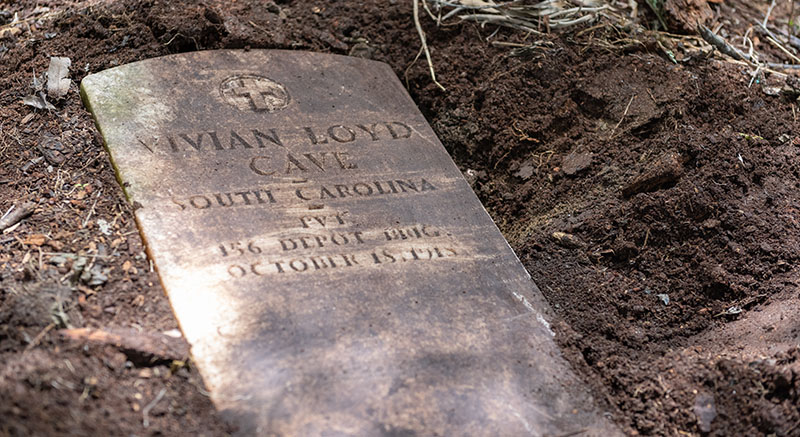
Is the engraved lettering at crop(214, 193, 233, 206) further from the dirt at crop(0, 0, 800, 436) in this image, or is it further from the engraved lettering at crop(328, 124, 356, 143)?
the engraved lettering at crop(328, 124, 356, 143)

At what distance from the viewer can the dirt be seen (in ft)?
6.95

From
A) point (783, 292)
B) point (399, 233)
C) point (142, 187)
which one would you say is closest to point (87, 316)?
point (142, 187)

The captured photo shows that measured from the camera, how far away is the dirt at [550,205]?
212 cm

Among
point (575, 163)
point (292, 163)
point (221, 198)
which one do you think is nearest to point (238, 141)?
point (292, 163)

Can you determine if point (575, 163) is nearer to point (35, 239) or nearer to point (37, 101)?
point (35, 239)

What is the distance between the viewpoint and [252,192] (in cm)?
264

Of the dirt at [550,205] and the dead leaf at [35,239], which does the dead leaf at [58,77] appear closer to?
the dirt at [550,205]

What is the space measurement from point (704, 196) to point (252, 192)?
169 centimetres

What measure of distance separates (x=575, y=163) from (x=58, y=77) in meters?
2.12

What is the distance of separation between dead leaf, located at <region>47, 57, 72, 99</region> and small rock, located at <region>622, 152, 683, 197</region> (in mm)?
2237

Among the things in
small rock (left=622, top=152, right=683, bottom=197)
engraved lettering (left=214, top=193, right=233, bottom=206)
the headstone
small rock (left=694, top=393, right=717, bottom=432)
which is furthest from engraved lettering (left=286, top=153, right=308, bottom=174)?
small rock (left=694, top=393, right=717, bottom=432)

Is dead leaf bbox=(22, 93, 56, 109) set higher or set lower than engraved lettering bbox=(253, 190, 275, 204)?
higher

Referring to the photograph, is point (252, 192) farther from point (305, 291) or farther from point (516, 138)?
point (516, 138)

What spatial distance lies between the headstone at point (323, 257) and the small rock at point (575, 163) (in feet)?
1.61
